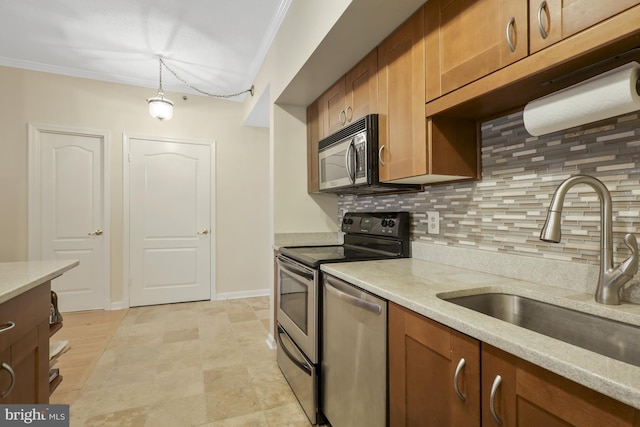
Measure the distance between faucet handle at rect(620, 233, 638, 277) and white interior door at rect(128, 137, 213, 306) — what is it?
149 inches

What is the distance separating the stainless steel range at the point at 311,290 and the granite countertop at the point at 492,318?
16cm

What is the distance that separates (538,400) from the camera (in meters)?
0.67

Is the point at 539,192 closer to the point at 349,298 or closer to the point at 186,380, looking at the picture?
the point at 349,298

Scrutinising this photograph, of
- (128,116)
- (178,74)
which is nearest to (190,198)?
(128,116)

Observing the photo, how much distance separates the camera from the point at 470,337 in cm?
82

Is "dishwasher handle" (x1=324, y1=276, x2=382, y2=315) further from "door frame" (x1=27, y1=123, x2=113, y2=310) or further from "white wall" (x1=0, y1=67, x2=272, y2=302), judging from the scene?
"door frame" (x1=27, y1=123, x2=113, y2=310)

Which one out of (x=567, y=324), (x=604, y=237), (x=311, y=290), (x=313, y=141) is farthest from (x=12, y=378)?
(x=313, y=141)

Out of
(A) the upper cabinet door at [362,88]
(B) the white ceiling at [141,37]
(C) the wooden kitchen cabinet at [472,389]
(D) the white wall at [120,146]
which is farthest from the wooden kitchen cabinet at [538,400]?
(D) the white wall at [120,146]

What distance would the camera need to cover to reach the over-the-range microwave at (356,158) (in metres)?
1.74

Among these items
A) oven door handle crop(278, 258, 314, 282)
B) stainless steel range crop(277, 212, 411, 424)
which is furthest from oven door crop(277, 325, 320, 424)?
oven door handle crop(278, 258, 314, 282)

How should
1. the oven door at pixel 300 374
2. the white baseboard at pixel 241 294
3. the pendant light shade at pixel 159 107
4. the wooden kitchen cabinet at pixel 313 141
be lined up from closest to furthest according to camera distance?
the oven door at pixel 300 374, the wooden kitchen cabinet at pixel 313 141, the pendant light shade at pixel 159 107, the white baseboard at pixel 241 294

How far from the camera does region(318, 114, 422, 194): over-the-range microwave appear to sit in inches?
68.6

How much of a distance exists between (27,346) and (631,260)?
6.51ft

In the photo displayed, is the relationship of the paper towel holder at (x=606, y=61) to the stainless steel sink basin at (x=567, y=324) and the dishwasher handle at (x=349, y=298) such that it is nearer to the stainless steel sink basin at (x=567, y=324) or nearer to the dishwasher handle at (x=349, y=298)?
the stainless steel sink basin at (x=567, y=324)
